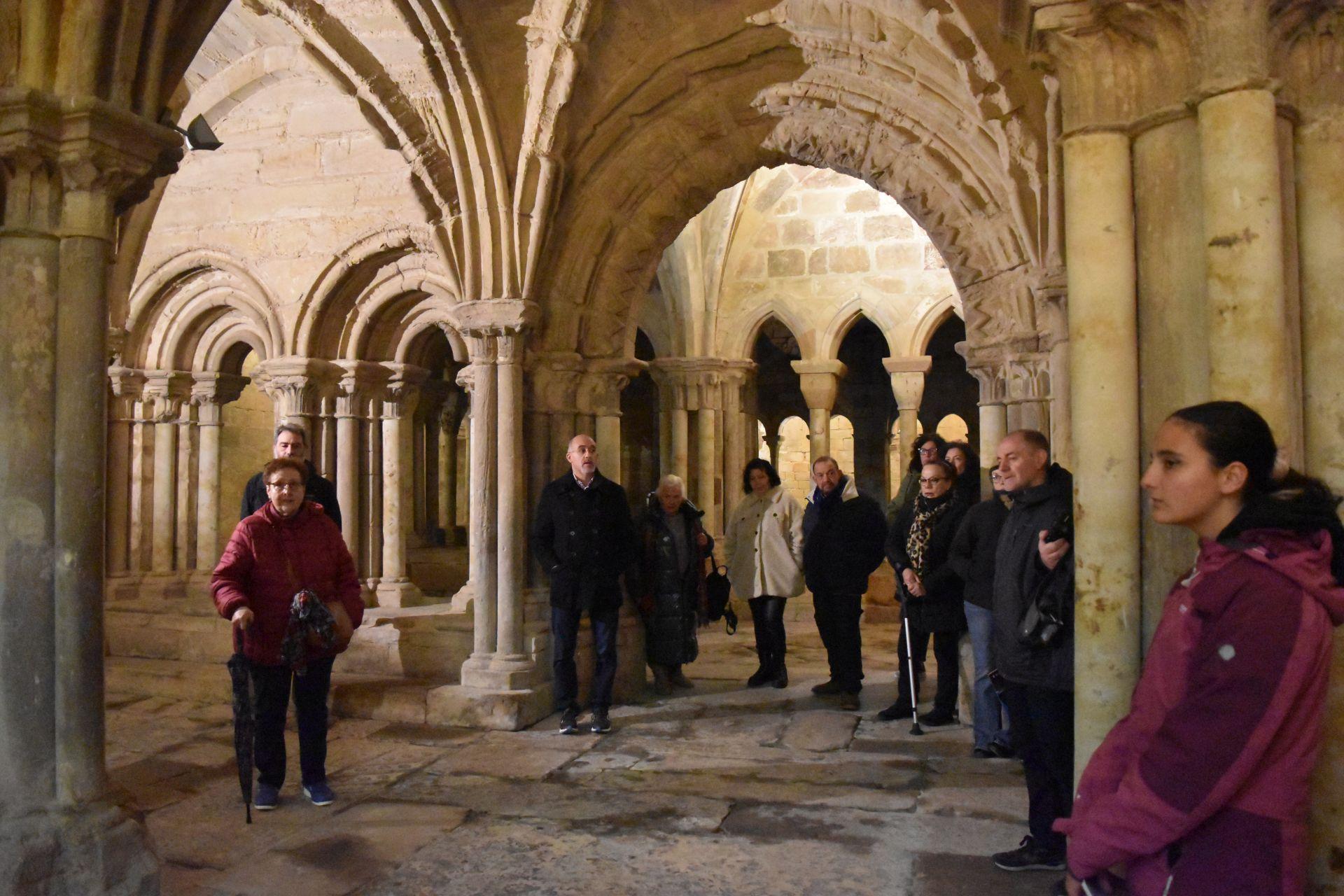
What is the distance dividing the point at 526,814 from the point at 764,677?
2.77 m

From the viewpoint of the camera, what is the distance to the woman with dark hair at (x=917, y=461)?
5.22 m

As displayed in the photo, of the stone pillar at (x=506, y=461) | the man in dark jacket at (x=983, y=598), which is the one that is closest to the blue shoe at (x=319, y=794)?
the stone pillar at (x=506, y=461)

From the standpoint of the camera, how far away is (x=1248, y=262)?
210 cm

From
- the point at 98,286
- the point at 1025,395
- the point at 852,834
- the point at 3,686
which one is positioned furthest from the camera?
the point at 1025,395

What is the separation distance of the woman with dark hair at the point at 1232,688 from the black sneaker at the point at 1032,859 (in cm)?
153

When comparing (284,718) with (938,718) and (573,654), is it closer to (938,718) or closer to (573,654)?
(573,654)

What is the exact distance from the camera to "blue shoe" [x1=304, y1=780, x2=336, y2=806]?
12.9ft

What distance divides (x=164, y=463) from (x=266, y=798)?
20.3 feet

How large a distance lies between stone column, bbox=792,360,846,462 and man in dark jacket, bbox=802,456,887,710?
5.37m

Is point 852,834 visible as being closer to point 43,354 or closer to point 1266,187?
point 1266,187

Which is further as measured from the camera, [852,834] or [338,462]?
[338,462]

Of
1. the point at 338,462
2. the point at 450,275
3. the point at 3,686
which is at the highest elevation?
the point at 450,275

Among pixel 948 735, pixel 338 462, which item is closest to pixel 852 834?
pixel 948 735

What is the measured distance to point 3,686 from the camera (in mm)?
2801
